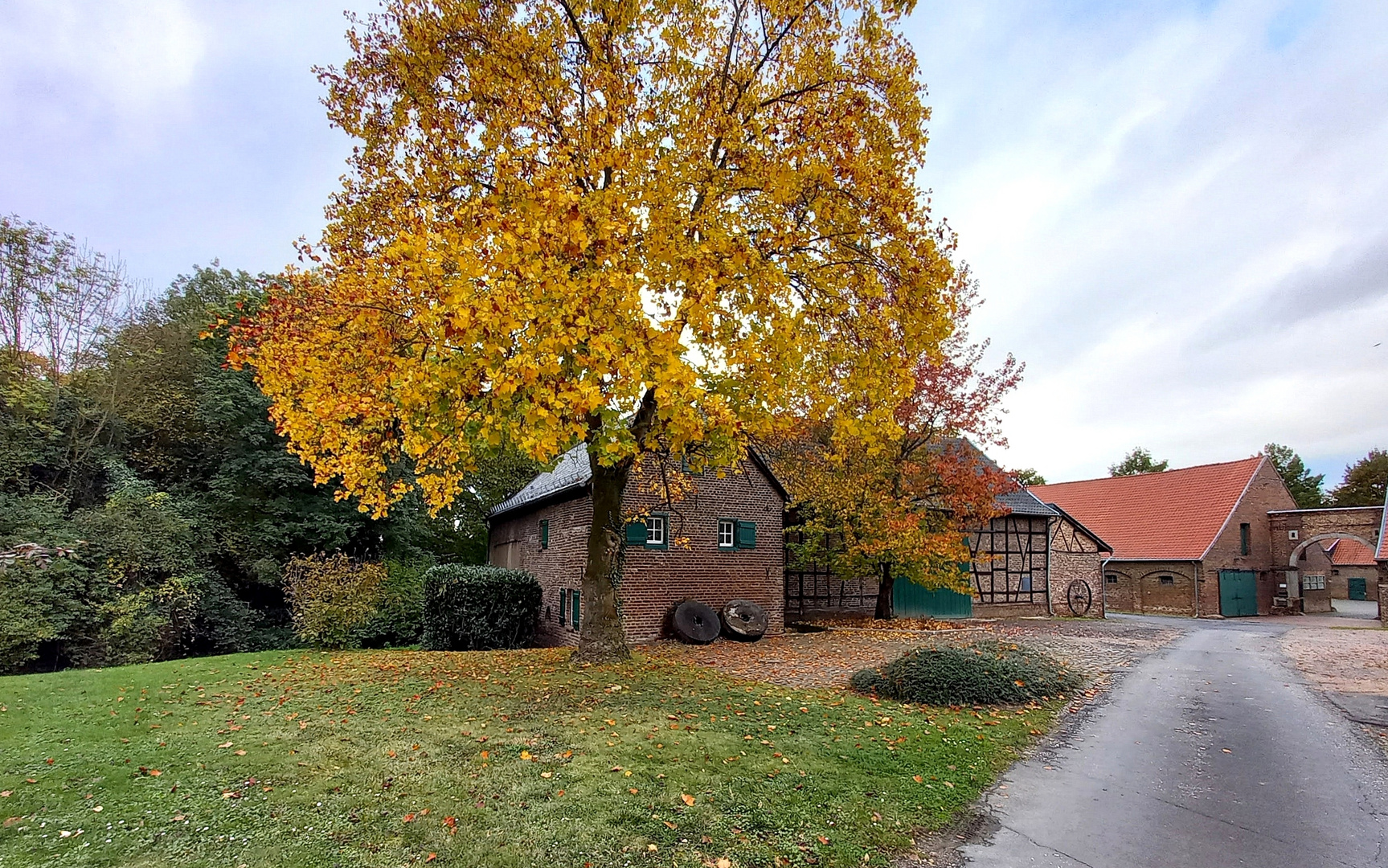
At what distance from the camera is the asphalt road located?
4766 millimetres

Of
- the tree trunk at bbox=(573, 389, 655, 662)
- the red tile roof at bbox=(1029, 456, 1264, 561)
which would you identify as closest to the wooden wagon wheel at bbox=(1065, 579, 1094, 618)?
the red tile roof at bbox=(1029, 456, 1264, 561)

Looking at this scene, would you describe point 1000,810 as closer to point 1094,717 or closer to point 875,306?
point 1094,717

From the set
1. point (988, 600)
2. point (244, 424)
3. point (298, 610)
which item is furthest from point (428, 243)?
point (988, 600)

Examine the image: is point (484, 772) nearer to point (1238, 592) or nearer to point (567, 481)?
point (567, 481)

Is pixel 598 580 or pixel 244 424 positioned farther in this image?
pixel 244 424

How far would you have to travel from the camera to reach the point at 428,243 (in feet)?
24.2

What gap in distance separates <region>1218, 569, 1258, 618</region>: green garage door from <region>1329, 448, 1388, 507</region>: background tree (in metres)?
20.6

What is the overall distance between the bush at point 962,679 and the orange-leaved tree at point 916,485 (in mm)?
8979

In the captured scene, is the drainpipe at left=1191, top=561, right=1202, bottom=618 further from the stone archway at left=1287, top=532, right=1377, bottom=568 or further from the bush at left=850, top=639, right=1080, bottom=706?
the bush at left=850, top=639, right=1080, bottom=706

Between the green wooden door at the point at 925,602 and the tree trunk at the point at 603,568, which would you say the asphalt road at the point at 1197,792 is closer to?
the tree trunk at the point at 603,568

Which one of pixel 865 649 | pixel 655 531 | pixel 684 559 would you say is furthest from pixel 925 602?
pixel 655 531

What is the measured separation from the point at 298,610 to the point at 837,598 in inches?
613

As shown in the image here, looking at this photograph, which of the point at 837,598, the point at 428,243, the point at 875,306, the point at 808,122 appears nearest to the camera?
the point at 428,243

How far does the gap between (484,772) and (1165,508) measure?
37.2 meters
